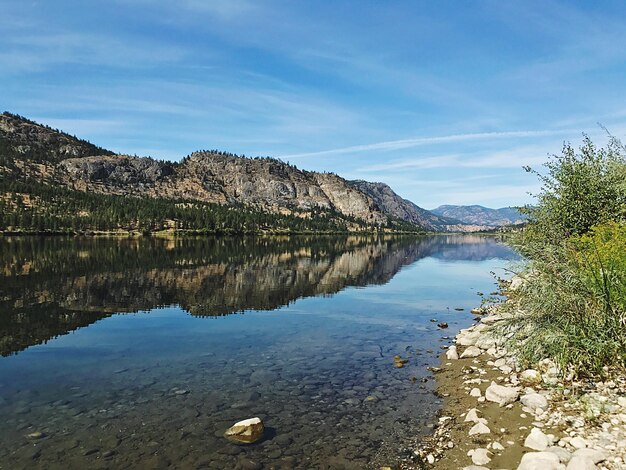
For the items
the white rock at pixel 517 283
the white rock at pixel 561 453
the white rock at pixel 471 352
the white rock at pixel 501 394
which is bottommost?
the white rock at pixel 471 352

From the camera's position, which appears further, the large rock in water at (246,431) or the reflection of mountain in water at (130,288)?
the reflection of mountain in water at (130,288)

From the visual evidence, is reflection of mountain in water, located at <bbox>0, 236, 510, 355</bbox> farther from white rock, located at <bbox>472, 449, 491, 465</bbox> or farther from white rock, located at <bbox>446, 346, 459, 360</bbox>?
white rock, located at <bbox>472, 449, 491, 465</bbox>

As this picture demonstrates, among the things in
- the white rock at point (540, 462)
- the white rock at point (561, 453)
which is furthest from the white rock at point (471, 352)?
the white rock at point (540, 462)

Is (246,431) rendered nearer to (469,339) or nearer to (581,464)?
(581,464)

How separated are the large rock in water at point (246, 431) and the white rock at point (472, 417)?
27.0 ft

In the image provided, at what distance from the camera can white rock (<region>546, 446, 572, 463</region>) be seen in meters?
11.5

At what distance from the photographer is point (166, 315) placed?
40.7 meters

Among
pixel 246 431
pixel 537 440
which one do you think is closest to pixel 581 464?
pixel 537 440

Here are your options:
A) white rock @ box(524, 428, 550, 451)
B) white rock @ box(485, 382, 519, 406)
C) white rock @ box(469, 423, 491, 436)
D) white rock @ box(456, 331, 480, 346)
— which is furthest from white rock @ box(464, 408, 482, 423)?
white rock @ box(456, 331, 480, 346)

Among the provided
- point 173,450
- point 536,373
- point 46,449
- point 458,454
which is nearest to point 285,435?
point 173,450

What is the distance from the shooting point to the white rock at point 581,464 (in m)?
10.5

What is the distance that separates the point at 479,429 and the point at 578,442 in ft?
11.7

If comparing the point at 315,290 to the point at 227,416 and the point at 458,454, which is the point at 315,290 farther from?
the point at 458,454

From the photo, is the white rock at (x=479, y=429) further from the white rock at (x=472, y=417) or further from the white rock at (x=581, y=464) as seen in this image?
the white rock at (x=581, y=464)
